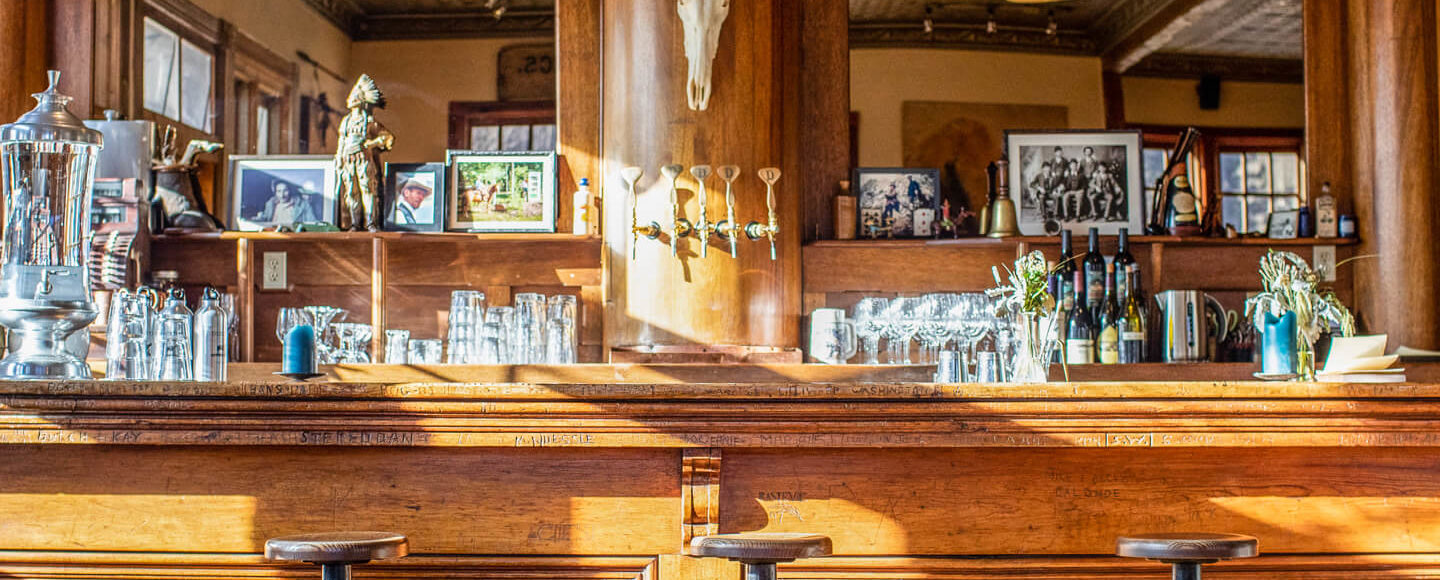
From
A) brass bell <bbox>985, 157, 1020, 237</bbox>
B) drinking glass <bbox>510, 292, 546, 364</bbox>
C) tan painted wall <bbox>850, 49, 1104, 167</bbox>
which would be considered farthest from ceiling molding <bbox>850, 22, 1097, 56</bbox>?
drinking glass <bbox>510, 292, 546, 364</bbox>

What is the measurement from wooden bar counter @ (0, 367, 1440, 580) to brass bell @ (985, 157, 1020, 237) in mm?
2235

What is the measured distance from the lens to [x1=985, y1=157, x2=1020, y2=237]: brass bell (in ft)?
15.4

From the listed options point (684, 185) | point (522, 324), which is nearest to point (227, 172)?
point (522, 324)

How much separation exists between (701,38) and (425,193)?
3.51 ft

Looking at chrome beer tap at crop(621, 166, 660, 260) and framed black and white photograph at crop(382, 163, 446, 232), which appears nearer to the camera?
chrome beer tap at crop(621, 166, 660, 260)

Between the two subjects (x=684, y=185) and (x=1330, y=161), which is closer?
(x=684, y=185)

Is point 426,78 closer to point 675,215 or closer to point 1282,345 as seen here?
point 675,215

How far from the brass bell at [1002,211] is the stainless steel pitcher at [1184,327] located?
55 centimetres

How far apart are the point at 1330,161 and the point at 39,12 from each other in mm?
4355

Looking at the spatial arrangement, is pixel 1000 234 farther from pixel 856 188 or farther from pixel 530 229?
pixel 530 229

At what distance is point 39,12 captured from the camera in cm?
464

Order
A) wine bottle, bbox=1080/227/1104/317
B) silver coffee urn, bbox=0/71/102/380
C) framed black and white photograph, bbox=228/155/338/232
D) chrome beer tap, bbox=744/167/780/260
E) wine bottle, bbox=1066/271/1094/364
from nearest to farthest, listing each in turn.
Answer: silver coffee urn, bbox=0/71/102/380, chrome beer tap, bbox=744/167/780/260, wine bottle, bbox=1066/271/1094/364, wine bottle, bbox=1080/227/1104/317, framed black and white photograph, bbox=228/155/338/232

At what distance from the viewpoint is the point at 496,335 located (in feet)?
14.6

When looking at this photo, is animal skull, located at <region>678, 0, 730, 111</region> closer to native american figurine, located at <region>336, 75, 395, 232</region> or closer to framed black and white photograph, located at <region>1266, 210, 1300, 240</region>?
native american figurine, located at <region>336, 75, 395, 232</region>
